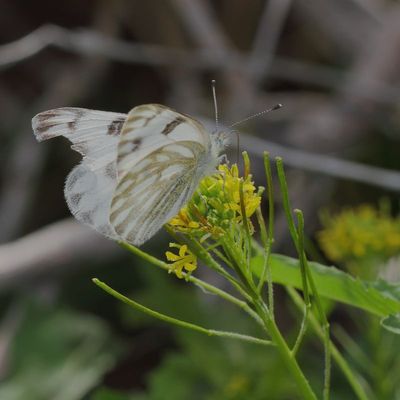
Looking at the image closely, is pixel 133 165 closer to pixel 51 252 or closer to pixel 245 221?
pixel 245 221

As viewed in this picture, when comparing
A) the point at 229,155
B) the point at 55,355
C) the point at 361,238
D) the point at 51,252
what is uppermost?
the point at 361,238

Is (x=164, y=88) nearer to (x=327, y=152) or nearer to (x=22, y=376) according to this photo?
(x=327, y=152)

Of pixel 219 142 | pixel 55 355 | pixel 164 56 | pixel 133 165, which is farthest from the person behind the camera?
pixel 164 56

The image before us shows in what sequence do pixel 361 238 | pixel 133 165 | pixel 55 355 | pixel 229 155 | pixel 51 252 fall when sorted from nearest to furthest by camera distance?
pixel 133 165 < pixel 361 238 < pixel 55 355 < pixel 51 252 < pixel 229 155

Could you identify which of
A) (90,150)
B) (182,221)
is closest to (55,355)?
(90,150)

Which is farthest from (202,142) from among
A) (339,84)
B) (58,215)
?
(58,215)

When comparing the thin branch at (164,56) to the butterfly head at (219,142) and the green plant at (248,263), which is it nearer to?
the butterfly head at (219,142)

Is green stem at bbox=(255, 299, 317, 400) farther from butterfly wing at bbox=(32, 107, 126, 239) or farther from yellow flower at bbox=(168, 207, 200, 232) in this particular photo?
butterfly wing at bbox=(32, 107, 126, 239)

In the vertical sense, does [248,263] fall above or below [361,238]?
above
